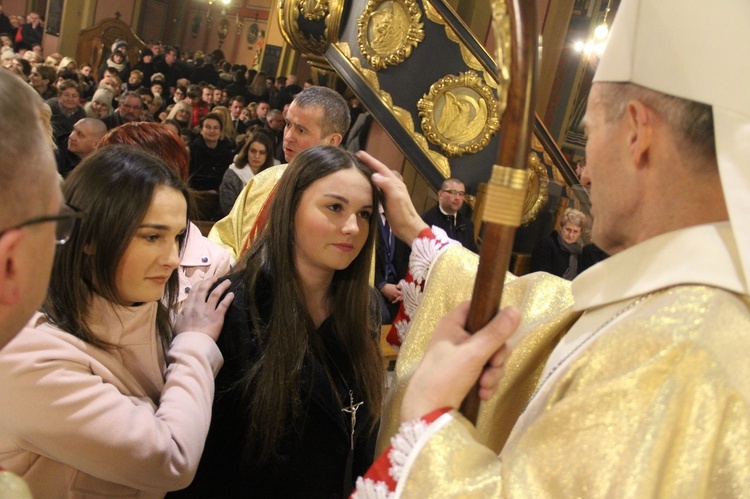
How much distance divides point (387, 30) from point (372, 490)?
4.51 meters

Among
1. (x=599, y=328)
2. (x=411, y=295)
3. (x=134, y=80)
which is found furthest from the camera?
(x=134, y=80)

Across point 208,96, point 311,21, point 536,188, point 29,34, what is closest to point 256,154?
point 311,21

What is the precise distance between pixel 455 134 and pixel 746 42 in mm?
4509

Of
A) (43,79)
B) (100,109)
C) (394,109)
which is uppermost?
(394,109)

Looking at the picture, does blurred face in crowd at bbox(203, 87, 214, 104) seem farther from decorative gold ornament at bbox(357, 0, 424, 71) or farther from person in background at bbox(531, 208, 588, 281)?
person in background at bbox(531, 208, 588, 281)

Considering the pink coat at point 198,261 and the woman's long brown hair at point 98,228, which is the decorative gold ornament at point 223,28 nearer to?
the pink coat at point 198,261

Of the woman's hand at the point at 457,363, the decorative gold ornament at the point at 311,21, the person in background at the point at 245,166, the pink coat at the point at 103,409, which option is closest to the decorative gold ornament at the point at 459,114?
the decorative gold ornament at the point at 311,21

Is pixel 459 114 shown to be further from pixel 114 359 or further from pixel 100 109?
pixel 114 359

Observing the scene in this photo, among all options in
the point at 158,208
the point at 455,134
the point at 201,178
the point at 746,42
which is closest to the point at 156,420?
the point at 158,208

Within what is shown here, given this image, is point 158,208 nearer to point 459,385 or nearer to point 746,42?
point 459,385

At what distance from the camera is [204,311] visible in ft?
5.78

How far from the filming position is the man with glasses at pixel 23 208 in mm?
780

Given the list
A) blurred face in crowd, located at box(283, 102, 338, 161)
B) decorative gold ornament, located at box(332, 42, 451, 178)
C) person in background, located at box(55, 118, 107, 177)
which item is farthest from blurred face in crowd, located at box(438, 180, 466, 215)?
person in background, located at box(55, 118, 107, 177)

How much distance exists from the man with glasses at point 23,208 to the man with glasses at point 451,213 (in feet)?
14.7
